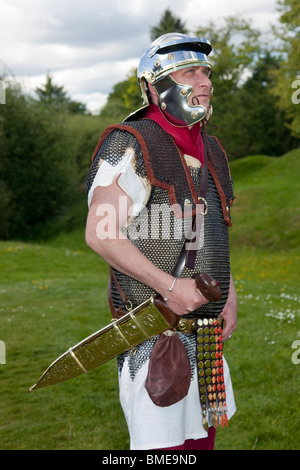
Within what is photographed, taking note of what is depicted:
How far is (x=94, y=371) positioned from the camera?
23.2 ft

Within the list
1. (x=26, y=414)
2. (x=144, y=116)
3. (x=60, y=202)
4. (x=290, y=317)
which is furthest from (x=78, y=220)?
(x=144, y=116)

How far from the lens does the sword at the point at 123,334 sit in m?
2.53

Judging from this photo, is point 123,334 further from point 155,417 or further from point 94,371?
point 94,371

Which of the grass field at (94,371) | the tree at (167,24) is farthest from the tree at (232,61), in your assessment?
the grass field at (94,371)

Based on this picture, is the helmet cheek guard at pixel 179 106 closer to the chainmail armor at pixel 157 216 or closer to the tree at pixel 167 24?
the chainmail armor at pixel 157 216

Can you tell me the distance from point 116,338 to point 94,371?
15.1 feet

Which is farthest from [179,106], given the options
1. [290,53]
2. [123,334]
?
[290,53]

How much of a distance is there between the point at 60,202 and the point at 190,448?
28.9 meters

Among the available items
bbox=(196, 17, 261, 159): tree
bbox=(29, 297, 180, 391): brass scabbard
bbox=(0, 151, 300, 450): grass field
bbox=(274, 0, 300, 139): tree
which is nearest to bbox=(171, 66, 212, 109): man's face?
bbox=(29, 297, 180, 391): brass scabbard

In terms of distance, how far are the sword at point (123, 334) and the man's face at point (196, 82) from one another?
3.15 ft

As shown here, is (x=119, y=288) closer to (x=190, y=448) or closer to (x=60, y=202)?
(x=190, y=448)

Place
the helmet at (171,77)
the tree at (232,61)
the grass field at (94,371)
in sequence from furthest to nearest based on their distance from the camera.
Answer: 1. the tree at (232,61)
2. the grass field at (94,371)
3. the helmet at (171,77)

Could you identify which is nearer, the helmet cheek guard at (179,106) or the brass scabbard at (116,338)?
the brass scabbard at (116,338)

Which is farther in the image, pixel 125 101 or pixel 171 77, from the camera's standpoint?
pixel 125 101
